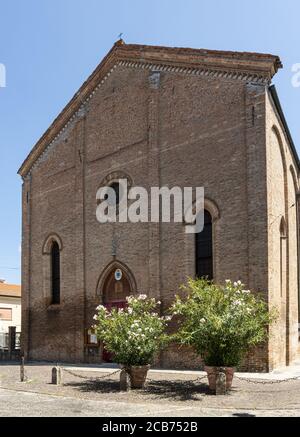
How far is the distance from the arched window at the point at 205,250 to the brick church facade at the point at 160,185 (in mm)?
147

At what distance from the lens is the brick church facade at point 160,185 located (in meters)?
16.2

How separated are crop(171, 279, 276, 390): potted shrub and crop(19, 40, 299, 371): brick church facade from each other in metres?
3.09

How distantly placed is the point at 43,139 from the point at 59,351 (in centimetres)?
973

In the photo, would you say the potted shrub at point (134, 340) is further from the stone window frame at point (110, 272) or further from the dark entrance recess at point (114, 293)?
the dark entrance recess at point (114, 293)

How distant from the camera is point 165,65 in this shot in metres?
19.3

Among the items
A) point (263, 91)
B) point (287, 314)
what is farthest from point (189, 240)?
point (263, 91)

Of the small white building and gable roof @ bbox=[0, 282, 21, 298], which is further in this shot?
gable roof @ bbox=[0, 282, 21, 298]

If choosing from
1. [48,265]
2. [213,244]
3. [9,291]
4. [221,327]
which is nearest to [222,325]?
[221,327]

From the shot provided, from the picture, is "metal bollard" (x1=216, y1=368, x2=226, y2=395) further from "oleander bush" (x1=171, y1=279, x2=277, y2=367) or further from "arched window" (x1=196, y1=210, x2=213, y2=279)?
"arched window" (x1=196, y1=210, x2=213, y2=279)

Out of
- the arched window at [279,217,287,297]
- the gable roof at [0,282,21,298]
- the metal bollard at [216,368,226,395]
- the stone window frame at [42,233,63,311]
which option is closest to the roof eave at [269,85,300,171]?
the arched window at [279,217,287,297]

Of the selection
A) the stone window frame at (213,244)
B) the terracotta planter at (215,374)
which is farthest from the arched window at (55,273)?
the terracotta planter at (215,374)

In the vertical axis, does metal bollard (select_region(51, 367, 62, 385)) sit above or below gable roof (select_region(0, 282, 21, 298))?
below

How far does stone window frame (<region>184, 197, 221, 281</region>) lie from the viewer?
16823 millimetres
